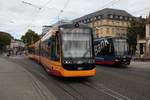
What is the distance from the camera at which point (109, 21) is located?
11144cm

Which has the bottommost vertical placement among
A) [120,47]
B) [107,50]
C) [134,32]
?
[107,50]

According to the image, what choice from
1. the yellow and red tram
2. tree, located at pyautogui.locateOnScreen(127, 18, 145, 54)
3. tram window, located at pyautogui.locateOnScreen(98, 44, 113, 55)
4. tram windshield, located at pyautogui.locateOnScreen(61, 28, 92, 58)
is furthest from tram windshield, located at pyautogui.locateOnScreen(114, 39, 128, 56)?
tree, located at pyautogui.locateOnScreen(127, 18, 145, 54)

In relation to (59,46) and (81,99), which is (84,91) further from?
(59,46)

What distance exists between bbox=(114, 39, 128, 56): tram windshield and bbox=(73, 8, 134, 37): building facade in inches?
3002

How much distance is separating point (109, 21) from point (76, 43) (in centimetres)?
9551

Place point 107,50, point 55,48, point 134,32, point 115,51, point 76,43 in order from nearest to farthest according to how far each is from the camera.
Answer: point 76,43 → point 55,48 → point 115,51 → point 107,50 → point 134,32

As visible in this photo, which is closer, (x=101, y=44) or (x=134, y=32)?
(x=101, y=44)

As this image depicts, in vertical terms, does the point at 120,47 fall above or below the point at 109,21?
below

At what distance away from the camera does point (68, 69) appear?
16.7 metres

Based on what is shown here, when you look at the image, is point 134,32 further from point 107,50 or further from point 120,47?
point 120,47

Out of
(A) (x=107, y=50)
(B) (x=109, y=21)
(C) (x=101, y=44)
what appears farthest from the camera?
(B) (x=109, y=21)

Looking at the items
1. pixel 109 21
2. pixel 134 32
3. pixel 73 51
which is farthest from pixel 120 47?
pixel 109 21

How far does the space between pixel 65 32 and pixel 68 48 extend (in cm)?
95

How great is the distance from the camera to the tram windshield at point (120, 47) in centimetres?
3148
